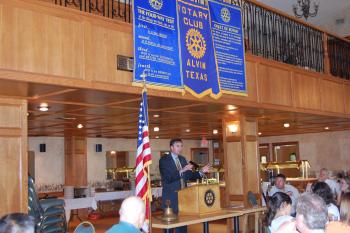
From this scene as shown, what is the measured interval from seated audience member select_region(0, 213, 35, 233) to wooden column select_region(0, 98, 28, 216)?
283cm

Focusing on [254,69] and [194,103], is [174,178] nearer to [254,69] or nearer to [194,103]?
[194,103]

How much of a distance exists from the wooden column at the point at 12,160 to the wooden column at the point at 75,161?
8.10 meters

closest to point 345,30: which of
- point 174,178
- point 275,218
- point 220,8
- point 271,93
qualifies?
point 271,93

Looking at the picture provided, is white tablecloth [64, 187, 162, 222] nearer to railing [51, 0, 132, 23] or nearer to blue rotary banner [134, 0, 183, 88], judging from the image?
railing [51, 0, 132, 23]

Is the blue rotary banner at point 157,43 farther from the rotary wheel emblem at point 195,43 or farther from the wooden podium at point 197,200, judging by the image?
the wooden podium at point 197,200

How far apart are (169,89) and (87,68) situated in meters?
1.28

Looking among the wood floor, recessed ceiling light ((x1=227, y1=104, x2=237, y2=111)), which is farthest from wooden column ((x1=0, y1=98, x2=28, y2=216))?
the wood floor

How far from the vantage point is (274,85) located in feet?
26.0

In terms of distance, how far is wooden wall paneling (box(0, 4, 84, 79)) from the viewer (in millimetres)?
4453

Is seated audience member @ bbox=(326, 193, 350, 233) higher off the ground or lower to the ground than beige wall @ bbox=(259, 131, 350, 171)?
lower

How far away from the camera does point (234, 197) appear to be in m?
8.83

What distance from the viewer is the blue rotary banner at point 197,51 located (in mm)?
6203

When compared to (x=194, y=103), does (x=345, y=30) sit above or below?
above

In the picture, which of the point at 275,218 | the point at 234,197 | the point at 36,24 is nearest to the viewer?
the point at 275,218
